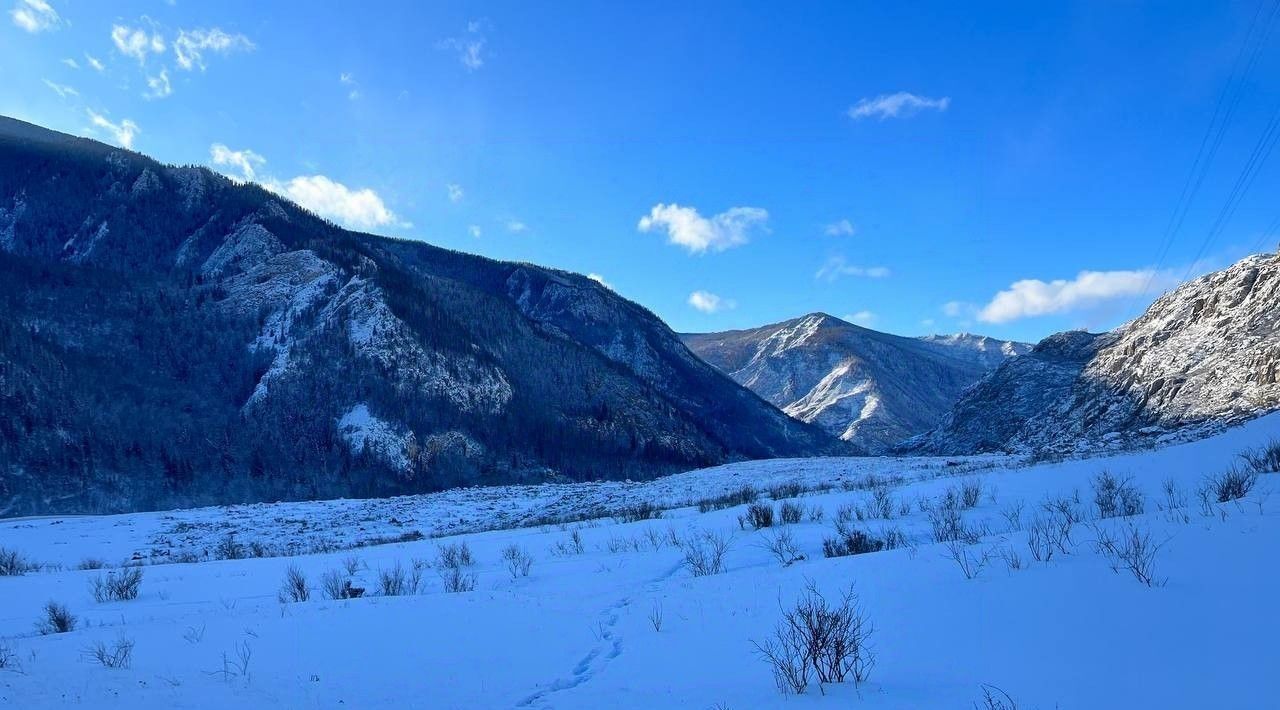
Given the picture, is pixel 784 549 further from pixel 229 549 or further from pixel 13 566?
pixel 13 566

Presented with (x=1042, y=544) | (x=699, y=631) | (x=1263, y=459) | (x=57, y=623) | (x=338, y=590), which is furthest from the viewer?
(x=1263, y=459)

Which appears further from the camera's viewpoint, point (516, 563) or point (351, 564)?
point (351, 564)

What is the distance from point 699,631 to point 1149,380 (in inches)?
1444

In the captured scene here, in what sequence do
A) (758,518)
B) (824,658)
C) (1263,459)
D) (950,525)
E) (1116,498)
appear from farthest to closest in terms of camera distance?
1. (758,518)
2. (1263,459)
3. (1116,498)
4. (950,525)
5. (824,658)

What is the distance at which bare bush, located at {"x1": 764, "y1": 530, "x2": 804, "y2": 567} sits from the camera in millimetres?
8984

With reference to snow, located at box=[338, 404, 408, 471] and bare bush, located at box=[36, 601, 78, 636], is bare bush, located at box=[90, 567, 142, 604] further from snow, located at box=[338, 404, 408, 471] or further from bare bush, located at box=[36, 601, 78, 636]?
snow, located at box=[338, 404, 408, 471]

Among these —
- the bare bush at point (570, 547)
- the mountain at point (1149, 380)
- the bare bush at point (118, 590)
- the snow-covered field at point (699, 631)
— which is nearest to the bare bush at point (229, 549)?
the snow-covered field at point (699, 631)

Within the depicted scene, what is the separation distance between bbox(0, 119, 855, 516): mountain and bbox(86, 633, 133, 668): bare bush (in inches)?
1377

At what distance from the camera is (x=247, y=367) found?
4903 cm

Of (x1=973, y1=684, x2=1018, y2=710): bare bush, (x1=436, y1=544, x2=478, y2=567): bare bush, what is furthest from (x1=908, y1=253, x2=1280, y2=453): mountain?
(x1=973, y1=684, x2=1018, y2=710): bare bush

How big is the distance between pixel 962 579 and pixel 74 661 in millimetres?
7944

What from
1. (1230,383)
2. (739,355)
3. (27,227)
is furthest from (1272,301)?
(739,355)

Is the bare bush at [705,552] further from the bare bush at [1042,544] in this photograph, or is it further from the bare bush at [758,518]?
the bare bush at [1042,544]

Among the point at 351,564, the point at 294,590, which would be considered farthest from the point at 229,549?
the point at 294,590
